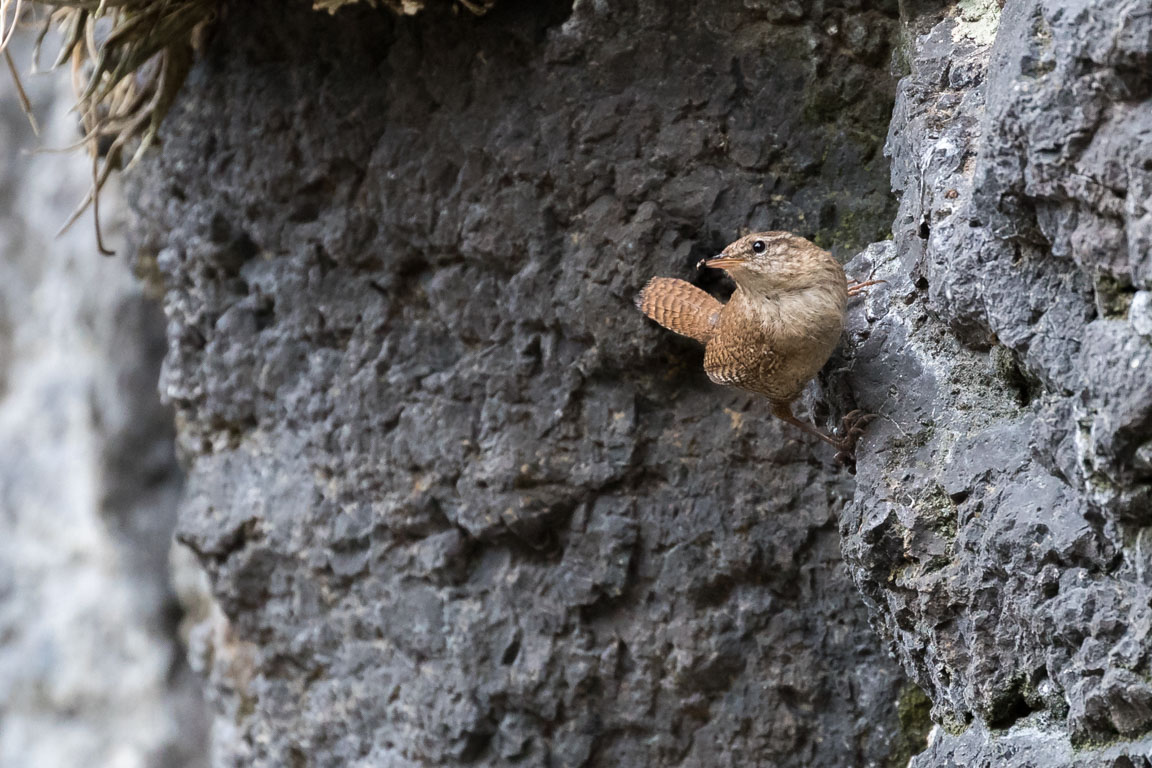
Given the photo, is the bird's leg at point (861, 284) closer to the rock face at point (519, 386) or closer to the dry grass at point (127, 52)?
the rock face at point (519, 386)

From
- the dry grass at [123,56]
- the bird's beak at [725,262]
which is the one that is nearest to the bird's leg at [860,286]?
the bird's beak at [725,262]

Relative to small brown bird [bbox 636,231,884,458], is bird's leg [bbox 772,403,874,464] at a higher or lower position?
lower

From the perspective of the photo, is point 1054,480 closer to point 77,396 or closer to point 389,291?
point 389,291

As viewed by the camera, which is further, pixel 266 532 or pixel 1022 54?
pixel 266 532

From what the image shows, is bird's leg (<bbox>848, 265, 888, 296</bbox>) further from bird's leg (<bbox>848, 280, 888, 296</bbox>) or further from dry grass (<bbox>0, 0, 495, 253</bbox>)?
dry grass (<bbox>0, 0, 495, 253</bbox>)

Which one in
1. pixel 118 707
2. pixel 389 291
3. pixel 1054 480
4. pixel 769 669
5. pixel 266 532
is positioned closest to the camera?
pixel 1054 480

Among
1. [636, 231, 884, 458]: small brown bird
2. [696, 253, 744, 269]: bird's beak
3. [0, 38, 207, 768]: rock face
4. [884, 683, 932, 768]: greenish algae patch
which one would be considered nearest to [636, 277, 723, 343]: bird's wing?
[636, 231, 884, 458]: small brown bird

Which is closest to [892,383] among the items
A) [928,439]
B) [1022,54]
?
[928,439]
